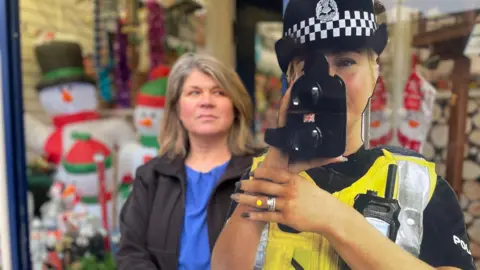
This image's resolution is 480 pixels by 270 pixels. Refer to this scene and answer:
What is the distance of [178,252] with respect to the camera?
3.86ft

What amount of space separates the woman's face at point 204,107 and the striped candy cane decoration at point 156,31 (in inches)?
43.3

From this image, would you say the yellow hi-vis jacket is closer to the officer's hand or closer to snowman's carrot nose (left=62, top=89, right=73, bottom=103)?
the officer's hand

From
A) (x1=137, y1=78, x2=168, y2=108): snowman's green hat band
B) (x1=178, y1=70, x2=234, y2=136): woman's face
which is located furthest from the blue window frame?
(x1=178, y1=70, x2=234, y2=136): woman's face

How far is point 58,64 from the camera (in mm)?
2279

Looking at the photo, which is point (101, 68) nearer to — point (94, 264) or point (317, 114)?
point (94, 264)

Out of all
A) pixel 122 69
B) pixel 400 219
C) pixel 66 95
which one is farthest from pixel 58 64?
pixel 400 219

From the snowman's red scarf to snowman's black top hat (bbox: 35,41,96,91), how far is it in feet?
0.60

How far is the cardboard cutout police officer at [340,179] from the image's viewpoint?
2.61 feet

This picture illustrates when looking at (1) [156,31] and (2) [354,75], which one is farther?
(1) [156,31]

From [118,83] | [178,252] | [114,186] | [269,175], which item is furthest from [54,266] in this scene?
[269,175]

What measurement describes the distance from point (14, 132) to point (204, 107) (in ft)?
4.03

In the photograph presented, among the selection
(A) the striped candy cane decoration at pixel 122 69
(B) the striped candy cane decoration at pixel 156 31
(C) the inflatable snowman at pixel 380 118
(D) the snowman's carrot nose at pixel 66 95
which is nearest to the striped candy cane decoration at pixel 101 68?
(A) the striped candy cane decoration at pixel 122 69

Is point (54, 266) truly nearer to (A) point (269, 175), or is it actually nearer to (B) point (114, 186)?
(B) point (114, 186)

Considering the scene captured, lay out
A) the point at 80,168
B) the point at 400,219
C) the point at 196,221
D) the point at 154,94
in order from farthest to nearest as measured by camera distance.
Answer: the point at 80,168, the point at 154,94, the point at 196,221, the point at 400,219
